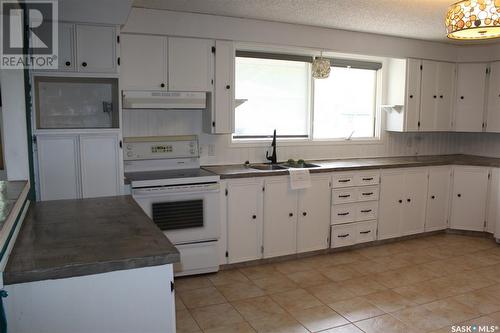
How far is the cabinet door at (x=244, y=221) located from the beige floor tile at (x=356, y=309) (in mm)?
1044

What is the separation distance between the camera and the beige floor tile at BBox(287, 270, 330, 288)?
3.63 meters

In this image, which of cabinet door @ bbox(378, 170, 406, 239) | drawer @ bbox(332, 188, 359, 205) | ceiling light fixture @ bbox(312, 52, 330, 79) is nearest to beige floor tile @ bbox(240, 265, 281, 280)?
drawer @ bbox(332, 188, 359, 205)

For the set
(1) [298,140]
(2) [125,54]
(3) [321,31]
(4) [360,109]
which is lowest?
(1) [298,140]

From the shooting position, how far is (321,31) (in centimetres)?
448

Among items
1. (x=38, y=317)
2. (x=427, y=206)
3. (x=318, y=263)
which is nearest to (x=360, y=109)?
(x=427, y=206)

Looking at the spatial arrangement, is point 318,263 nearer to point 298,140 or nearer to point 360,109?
point 298,140

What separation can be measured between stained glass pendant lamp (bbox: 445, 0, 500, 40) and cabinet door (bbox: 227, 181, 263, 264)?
2077 mm

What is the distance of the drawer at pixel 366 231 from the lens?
4551mm

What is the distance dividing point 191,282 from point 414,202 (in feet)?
9.32

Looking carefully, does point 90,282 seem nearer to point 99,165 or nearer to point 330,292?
point 99,165

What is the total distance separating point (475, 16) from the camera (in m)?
2.57

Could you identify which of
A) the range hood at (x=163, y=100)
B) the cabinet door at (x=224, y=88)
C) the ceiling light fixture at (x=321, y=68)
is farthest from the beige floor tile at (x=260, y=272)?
the ceiling light fixture at (x=321, y=68)

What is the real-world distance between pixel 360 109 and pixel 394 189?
45.8 inches

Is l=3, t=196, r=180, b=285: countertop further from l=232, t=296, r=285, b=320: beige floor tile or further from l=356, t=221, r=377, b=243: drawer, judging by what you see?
l=356, t=221, r=377, b=243: drawer
